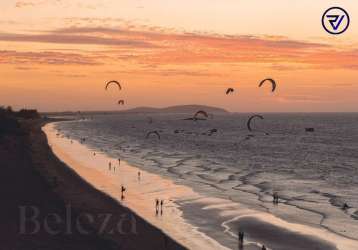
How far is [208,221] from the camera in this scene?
32250mm

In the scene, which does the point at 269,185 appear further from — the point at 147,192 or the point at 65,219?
the point at 65,219

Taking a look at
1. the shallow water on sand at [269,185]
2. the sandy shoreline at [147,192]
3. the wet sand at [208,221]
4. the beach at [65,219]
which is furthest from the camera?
the shallow water on sand at [269,185]

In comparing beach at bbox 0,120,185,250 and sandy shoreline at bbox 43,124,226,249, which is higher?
beach at bbox 0,120,185,250

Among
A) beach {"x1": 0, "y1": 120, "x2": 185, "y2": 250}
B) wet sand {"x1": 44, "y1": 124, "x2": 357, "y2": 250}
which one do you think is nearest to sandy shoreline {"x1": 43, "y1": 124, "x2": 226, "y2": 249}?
wet sand {"x1": 44, "y1": 124, "x2": 357, "y2": 250}

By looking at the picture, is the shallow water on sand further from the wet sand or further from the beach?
the beach

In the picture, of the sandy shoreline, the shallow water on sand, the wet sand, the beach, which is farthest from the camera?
the shallow water on sand

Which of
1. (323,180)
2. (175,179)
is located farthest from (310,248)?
(323,180)

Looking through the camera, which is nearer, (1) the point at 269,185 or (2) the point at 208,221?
(2) the point at 208,221

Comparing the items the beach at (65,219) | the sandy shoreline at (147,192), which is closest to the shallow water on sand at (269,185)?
the sandy shoreline at (147,192)

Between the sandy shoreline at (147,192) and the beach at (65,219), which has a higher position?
the beach at (65,219)

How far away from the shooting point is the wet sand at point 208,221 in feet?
90.2

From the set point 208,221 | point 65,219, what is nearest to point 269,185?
point 208,221

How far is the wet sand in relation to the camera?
2748cm

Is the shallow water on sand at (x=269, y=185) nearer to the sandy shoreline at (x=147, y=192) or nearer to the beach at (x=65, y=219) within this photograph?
the sandy shoreline at (x=147, y=192)
